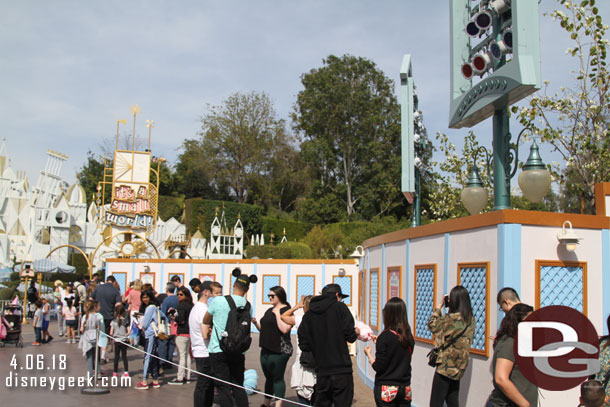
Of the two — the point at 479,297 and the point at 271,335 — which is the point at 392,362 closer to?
the point at 479,297

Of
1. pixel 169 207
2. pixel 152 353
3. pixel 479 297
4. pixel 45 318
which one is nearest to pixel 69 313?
pixel 45 318

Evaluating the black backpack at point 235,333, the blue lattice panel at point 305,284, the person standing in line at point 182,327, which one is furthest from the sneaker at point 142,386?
the blue lattice panel at point 305,284

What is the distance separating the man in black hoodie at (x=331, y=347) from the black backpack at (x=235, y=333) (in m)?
1.14

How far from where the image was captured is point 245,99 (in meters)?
52.9

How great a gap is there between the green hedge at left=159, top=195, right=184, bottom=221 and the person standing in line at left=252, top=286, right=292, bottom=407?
4483cm

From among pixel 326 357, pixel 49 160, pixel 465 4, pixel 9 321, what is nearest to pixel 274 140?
pixel 49 160

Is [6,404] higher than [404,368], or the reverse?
[404,368]

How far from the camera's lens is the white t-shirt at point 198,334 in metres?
8.20

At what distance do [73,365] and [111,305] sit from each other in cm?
156

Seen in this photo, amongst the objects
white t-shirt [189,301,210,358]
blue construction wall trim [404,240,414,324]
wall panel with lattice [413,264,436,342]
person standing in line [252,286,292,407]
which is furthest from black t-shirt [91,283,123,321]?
wall panel with lattice [413,264,436,342]

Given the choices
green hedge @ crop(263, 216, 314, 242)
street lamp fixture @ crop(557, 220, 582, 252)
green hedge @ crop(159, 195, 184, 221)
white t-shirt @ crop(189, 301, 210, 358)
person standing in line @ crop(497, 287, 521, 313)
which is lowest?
white t-shirt @ crop(189, 301, 210, 358)

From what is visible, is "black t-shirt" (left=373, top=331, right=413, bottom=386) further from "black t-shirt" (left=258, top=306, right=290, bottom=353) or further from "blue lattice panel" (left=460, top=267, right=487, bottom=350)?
"black t-shirt" (left=258, top=306, right=290, bottom=353)

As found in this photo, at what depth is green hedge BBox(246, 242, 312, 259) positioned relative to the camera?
92.0ft

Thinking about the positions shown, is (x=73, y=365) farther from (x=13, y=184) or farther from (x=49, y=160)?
(x=13, y=184)
